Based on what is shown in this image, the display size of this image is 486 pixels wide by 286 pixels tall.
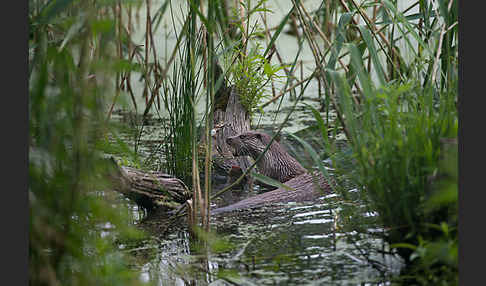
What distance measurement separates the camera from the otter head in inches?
158

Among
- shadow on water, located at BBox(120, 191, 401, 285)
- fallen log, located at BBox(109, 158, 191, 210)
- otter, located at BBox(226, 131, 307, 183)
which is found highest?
otter, located at BBox(226, 131, 307, 183)

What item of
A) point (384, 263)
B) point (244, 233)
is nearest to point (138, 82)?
point (244, 233)

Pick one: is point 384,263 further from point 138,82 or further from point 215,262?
point 138,82

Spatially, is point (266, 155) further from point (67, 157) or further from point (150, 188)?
point (67, 157)

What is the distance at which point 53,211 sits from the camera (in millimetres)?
1844

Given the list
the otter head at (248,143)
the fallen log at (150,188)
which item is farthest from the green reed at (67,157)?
the otter head at (248,143)

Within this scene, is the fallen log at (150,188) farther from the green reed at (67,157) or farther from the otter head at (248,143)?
the green reed at (67,157)

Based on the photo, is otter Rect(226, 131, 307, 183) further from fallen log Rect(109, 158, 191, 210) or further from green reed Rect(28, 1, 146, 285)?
green reed Rect(28, 1, 146, 285)

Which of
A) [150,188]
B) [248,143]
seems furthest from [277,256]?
[248,143]

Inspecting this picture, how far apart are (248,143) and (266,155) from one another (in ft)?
0.50

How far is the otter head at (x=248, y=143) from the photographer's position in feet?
13.1

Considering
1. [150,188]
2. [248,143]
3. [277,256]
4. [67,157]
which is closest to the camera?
[67,157]

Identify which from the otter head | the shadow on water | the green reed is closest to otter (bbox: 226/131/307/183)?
the otter head

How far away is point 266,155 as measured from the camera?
13.3ft
